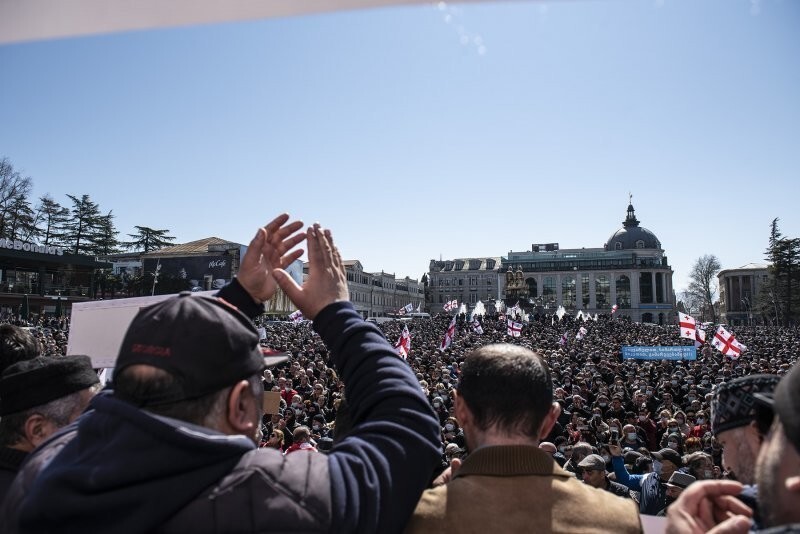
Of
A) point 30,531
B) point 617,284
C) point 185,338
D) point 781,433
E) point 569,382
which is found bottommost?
point 569,382

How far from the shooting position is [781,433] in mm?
1185

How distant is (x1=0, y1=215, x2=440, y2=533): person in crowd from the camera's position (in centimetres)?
116

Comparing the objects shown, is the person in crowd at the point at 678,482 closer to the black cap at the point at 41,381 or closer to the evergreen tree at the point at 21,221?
the black cap at the point at 41,381

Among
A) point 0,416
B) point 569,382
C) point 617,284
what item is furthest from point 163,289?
point 617,284

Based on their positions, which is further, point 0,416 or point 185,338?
point 0,416

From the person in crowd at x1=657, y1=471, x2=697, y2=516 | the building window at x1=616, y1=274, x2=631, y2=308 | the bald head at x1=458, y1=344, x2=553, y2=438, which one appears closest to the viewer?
the bald head at x1=458, y1=344, x2=553, y2=438

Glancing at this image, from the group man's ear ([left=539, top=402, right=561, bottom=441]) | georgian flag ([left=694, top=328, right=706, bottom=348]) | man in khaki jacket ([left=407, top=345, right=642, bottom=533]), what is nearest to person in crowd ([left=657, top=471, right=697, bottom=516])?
man's ear ([left=539, top=402, right=561, bottom=441])

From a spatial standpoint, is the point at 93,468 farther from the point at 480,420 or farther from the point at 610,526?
the point at 610,526

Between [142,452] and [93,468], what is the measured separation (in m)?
0.10

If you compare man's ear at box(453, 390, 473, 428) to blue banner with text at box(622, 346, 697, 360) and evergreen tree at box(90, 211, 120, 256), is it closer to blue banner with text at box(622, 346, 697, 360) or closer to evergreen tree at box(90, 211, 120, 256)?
blue banner with text at box(622, 346, 697, 360)

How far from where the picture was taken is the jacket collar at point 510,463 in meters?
1.62

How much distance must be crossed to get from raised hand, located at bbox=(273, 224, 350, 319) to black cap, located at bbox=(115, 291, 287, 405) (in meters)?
0.38

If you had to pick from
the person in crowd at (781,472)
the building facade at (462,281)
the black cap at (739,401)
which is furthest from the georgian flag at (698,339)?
the building facade at (462,281)

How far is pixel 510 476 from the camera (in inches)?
63.7
